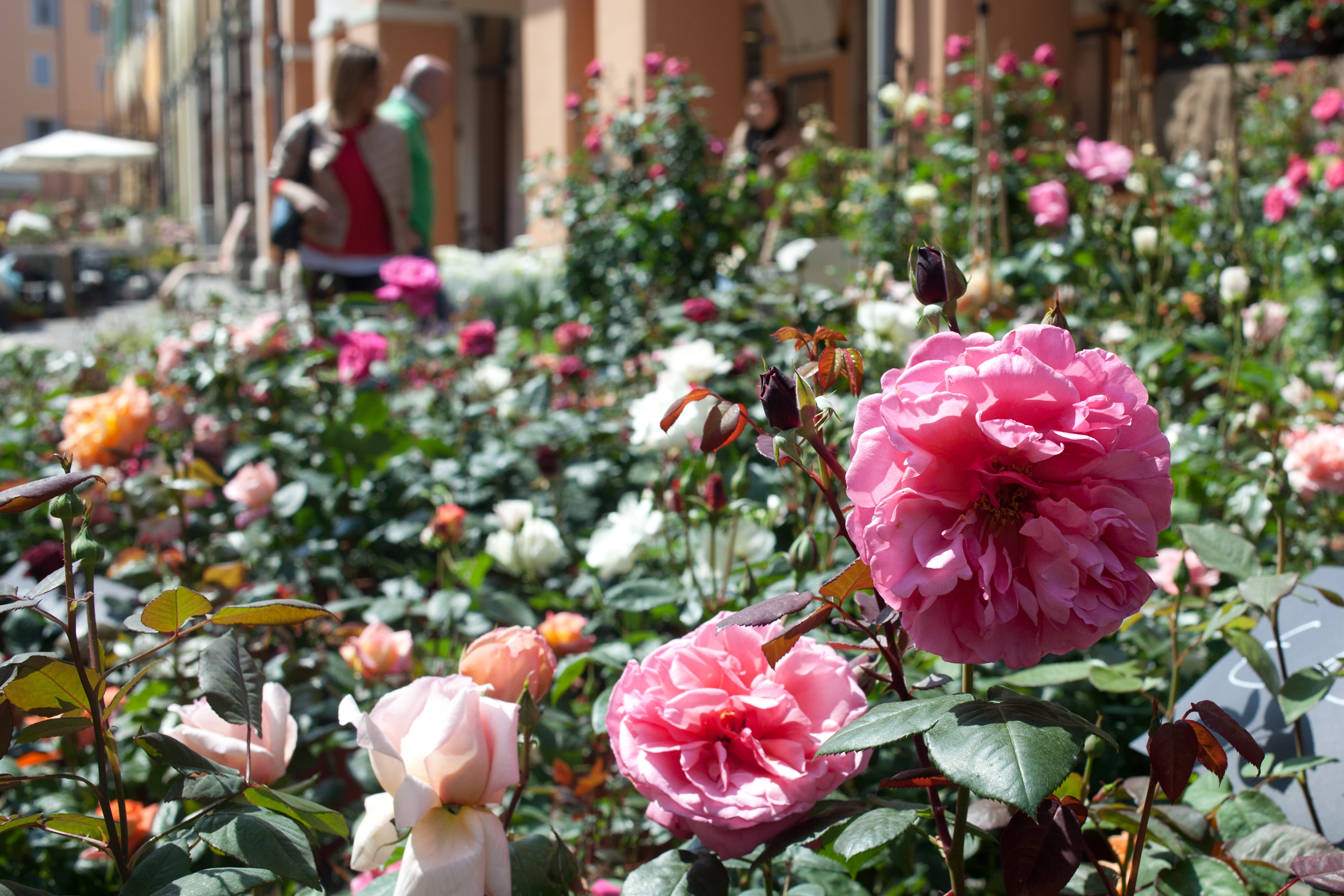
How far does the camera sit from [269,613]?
63 centimetres

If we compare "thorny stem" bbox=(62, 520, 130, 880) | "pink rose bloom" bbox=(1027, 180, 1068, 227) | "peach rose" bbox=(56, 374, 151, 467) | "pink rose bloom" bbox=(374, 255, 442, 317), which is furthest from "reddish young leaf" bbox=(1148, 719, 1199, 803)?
"pink rose bloom" bbox=(374, 255, 442, 317)

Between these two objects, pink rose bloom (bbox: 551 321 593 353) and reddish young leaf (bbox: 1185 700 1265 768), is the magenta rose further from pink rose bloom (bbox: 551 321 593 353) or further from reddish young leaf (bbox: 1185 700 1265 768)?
reddish young leaf (bbox: 1185 700 1265 768)

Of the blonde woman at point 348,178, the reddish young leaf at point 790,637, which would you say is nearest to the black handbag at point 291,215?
the blonde woman at point 348,178

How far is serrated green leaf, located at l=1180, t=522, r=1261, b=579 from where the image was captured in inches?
37.6

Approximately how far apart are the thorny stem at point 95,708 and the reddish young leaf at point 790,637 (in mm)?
392

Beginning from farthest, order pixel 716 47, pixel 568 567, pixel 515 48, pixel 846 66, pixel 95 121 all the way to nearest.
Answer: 1. pixel 95 121
2. pixel 515 48
3. pixel 846 66
4. pixel 716 47
5. pixel 568 567

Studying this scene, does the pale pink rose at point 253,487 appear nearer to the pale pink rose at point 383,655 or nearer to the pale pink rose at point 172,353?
the pale pink rose at point 383,655

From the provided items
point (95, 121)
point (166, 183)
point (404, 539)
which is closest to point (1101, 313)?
point (404, 539)

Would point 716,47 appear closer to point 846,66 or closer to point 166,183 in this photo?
point 846,66

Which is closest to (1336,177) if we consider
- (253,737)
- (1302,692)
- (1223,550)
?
(1223,550)

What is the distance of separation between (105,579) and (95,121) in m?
49.3

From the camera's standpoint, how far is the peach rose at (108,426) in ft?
5.22

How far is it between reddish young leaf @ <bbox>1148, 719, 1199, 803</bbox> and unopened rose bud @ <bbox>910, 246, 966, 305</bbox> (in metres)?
0.28

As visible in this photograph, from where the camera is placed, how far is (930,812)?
2.12ft
